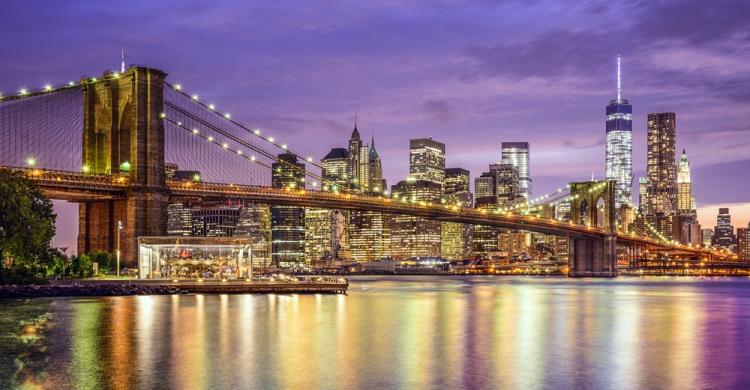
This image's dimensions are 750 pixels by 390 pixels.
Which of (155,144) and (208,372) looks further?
(155,144)

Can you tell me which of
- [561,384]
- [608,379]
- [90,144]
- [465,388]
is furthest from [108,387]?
[90,144]

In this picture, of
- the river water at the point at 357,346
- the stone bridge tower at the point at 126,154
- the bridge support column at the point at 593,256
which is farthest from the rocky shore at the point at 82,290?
the bridge support column at the point at 593,256

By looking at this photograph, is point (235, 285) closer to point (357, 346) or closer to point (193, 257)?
point (193, 257)

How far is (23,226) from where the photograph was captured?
55.8 meters

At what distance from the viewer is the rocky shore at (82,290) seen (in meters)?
57.0

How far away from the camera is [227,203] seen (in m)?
81.5

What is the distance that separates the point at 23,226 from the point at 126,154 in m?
20.9

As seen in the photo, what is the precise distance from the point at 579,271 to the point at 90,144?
81.2m

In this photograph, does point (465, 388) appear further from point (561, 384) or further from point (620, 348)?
point (620, 348)

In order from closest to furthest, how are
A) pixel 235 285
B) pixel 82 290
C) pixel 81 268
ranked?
pixel 82 290 < pixel 235 285 < pixel 81 268

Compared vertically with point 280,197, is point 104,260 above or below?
below

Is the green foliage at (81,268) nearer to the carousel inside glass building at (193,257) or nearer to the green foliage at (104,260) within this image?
the green foliage at (104,260)

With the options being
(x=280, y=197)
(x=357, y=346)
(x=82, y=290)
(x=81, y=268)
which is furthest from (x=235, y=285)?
(x=357, y=346)

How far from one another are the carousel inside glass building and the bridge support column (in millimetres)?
72506
